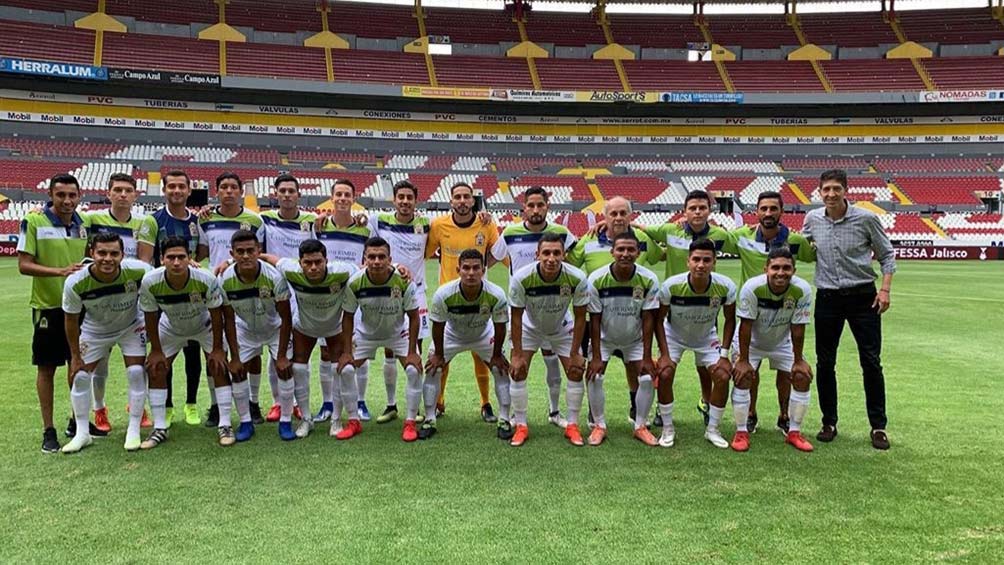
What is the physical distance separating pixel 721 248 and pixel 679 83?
128ft

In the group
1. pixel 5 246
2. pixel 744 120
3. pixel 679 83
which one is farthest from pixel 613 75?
pixel 5 246

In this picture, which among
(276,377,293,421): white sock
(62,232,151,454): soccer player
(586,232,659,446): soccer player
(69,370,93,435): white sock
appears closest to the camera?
(62,232,151,454): soccer player

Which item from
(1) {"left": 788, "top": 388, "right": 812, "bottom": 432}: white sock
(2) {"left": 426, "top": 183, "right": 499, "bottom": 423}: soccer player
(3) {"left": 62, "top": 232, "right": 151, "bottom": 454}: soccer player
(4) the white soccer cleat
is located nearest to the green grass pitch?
(4) the white soccer cleat

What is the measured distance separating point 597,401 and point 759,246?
197cm

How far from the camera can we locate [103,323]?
192 inches

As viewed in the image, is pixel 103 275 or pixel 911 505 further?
pixel 103 275

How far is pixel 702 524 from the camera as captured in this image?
133 inches

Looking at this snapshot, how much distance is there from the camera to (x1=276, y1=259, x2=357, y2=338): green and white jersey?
16.8 feet

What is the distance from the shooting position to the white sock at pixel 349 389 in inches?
200

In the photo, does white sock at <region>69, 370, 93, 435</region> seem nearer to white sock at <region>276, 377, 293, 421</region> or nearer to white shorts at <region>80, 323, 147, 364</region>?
white shorts at <region>80, 323, 147, 364</region>

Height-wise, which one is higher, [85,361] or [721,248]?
[721,248]

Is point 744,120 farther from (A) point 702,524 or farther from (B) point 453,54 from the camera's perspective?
(A) point 702,524

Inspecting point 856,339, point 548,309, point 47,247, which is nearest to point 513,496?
point 548,309

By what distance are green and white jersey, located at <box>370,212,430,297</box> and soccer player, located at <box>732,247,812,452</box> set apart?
2.99 m
